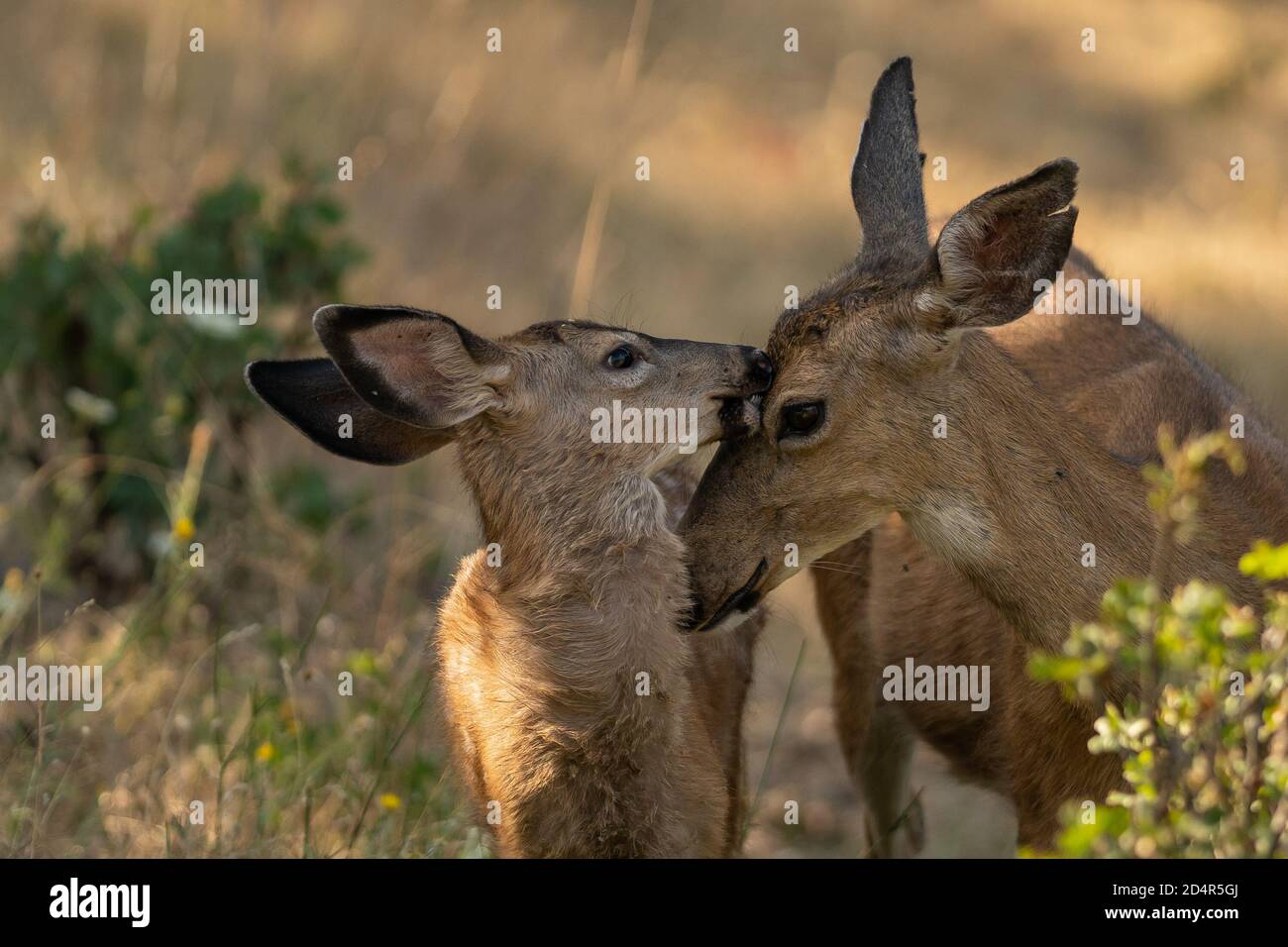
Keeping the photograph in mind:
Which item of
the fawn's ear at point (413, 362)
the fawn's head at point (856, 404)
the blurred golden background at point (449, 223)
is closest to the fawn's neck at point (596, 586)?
the fawn's head at point (856, 404)

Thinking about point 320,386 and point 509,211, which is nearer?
point 320,386

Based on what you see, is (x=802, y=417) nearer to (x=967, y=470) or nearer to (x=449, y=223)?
(x=967, y=470)

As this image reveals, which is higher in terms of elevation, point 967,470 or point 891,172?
point 891,172

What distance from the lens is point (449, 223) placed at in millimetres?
13156

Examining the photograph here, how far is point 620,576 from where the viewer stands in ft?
17.4

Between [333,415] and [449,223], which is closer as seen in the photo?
[333,415]

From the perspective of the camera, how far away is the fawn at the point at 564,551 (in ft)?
17.3

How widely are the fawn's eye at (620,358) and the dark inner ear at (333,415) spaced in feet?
1.82

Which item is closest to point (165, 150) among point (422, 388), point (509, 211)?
point (509, 211)

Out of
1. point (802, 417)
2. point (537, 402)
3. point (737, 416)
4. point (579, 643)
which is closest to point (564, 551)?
point (579, 643)

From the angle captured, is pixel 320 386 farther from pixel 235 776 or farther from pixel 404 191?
pixel 404 191

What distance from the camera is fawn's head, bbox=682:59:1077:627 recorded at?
5105 millimetres

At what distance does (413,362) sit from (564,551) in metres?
0.72
